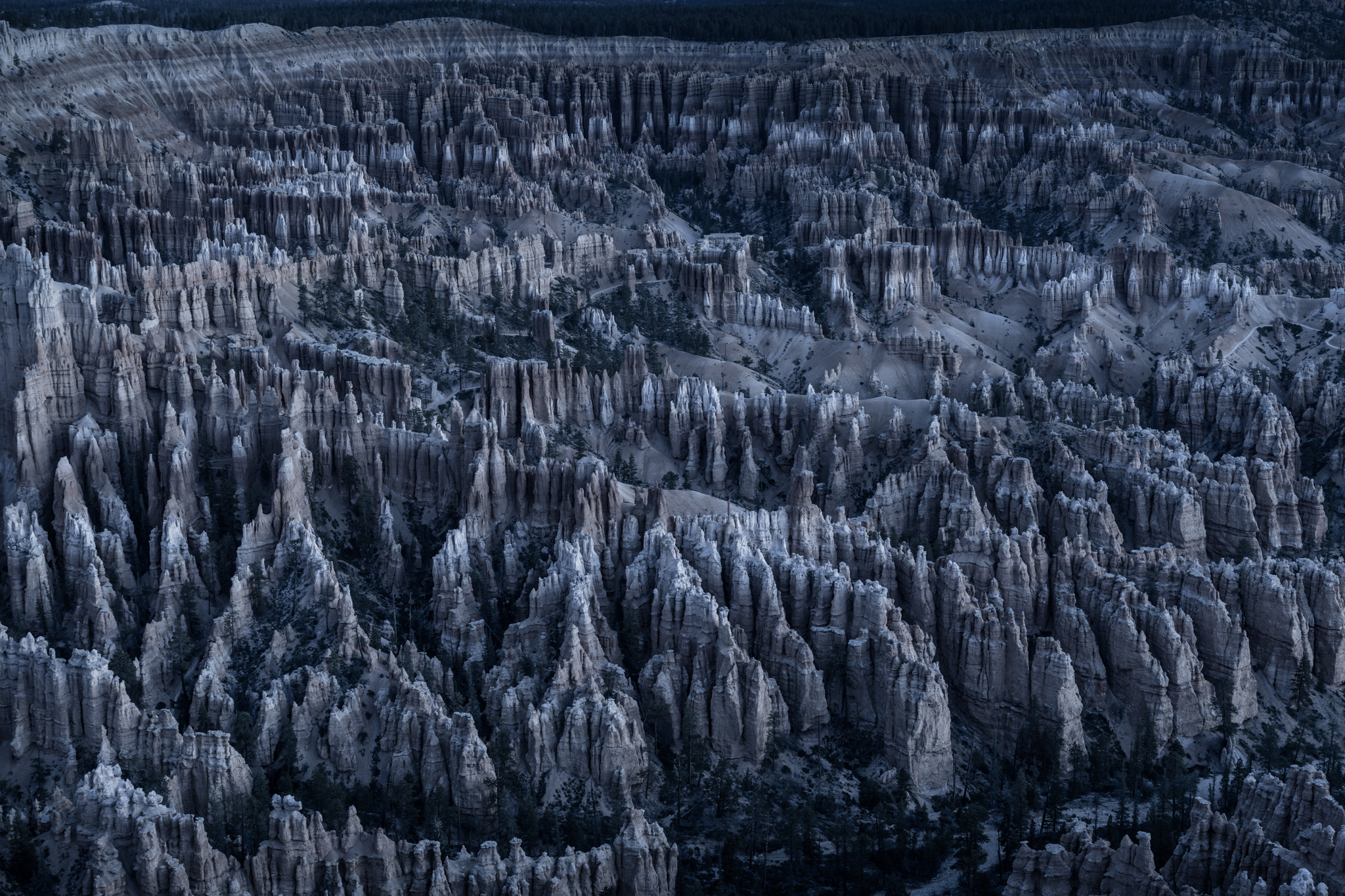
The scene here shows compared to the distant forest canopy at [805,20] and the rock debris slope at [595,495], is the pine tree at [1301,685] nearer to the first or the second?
the rock debris slope at [595,495]


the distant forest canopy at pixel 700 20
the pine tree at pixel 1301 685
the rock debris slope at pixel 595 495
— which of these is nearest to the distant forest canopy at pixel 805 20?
the distant forest canopy at pixel 700 20

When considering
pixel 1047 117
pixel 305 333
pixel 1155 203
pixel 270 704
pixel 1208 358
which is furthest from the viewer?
pixel 1047 117

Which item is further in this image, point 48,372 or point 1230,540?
point 1230,540

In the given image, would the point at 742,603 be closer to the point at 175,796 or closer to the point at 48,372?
the point at 175,796

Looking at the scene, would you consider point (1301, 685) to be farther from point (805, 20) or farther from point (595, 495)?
point (805, 20)

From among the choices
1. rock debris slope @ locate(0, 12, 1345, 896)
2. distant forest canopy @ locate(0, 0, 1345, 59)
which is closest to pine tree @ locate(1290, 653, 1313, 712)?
rock debris slope @ locate(0, 12, 1345, 896)

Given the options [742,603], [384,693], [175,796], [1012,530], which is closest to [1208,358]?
[1012,530]

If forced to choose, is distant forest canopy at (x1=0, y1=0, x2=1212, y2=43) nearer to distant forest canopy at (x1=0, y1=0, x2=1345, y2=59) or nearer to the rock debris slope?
distant forest canopy at (x1=0, y1=0, x2=1345, y2=59)

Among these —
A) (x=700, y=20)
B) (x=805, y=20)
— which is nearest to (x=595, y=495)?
(x=805, y=20)
